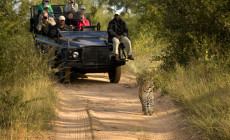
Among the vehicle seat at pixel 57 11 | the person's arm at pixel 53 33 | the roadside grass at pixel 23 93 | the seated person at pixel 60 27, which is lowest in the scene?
the roadside grass at pixel 23 93

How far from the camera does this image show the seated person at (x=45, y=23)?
12548mm

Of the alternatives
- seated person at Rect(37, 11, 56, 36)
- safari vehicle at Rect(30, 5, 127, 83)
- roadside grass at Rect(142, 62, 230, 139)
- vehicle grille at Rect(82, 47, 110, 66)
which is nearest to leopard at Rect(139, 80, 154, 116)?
roadside grass at Rect(142, 62, 230, 139)

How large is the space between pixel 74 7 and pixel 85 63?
3.40 meters

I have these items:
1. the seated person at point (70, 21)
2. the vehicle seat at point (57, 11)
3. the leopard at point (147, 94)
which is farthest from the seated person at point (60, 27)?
the leopard at point (147, 94)

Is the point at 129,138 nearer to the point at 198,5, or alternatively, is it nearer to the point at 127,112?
the point at 127,112

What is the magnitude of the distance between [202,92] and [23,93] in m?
3.36

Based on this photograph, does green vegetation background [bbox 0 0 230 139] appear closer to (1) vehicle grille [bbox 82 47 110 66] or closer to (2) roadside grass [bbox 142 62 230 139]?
(2) roadside grass [bbox 142 62 230 139]

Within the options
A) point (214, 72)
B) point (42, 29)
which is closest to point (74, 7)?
point (42, 29)

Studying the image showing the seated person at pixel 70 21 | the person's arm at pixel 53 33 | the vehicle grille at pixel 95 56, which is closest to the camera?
the vehicle grille at pixel 95 56

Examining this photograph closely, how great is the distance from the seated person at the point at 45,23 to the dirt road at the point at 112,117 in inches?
96.0

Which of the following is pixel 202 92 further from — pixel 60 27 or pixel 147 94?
pixel 60 27

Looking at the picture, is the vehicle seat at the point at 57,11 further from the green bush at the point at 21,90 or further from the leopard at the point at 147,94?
the leopard at the point at 147,94

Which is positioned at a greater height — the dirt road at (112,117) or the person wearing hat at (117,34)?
the person wearing hat at (117,34)

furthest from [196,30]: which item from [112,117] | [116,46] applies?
[112,117]
